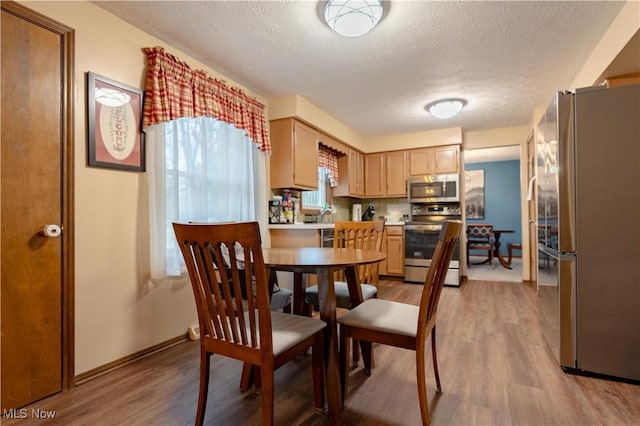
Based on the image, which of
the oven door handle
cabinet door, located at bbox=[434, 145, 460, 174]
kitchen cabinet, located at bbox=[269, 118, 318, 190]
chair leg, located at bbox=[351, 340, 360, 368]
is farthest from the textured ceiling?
chair leg, located at bbox=[351, 340, 360, 368]

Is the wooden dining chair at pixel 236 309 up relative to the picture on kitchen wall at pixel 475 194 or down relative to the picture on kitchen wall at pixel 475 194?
down

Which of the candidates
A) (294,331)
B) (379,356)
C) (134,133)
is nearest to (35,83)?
(134,133)

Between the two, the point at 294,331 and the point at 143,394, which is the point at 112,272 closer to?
the point at 143,394

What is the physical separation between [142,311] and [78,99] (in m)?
1.43

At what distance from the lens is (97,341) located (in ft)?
6.30

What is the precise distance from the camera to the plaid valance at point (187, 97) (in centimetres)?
221

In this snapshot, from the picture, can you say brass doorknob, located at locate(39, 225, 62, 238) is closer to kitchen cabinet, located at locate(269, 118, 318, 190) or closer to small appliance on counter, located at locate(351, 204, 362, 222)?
kitchen cabinet, located at locate(269, 118, 318, 190)

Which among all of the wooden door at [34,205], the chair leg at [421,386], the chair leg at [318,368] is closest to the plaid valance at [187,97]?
the wooden door at [34,205]

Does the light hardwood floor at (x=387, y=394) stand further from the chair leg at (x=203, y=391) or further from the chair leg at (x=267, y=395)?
the chair leg at (x=267, y=395)

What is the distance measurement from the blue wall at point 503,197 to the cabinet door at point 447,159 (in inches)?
142

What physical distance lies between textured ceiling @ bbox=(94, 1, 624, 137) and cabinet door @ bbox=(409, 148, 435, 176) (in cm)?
132

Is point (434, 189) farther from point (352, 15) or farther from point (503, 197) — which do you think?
point (503, 197)

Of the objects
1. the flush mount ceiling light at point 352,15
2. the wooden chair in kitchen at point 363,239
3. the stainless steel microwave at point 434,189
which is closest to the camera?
the flush mount ceiling light at point 352,15

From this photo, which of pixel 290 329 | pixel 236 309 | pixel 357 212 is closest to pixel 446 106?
pixel 357 212
